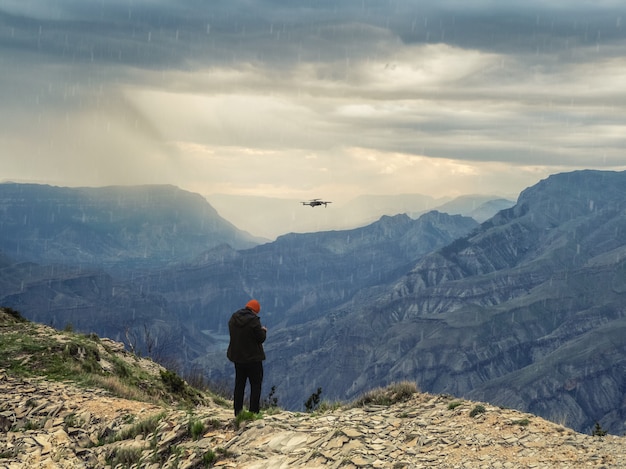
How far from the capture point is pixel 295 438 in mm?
15656

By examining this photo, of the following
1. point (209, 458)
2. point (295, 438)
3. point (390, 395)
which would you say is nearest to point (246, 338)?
point (295, 438)

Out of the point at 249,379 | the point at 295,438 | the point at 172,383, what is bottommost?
the point at 172,383

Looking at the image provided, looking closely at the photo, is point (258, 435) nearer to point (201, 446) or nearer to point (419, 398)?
point (201, 446)

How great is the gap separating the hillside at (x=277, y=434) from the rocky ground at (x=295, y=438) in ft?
0.09

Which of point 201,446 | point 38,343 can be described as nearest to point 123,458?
point 201,446

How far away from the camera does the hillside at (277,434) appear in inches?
545

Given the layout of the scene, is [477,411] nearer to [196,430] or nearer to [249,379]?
[249,379]

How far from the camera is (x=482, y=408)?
16.7 metres

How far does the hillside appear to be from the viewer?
A: 1385 centimetres

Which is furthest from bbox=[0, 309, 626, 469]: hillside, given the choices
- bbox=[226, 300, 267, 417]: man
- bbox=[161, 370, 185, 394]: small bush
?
bbox=[161, 370, 185, 394]: small bush

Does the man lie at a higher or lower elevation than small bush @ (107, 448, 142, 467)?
higher

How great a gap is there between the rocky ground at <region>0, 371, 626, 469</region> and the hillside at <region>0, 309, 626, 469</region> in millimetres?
28

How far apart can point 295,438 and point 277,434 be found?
529 mm

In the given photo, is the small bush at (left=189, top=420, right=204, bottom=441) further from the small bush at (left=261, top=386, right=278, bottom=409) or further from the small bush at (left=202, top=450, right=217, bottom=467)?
the small bush at (left=261, top=386, right=278, bottom=409)
